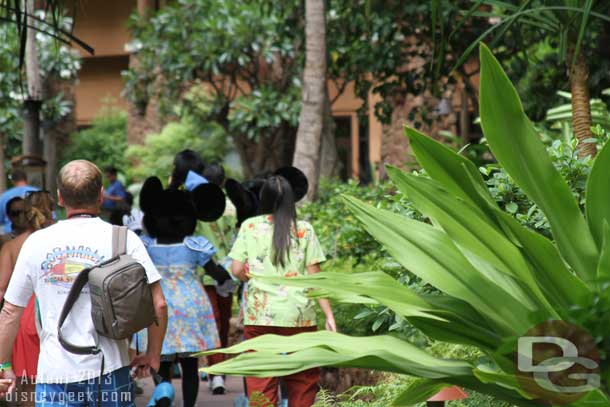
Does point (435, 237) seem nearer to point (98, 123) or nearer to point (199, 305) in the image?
point (199, 305)

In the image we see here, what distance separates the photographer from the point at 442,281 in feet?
11.5

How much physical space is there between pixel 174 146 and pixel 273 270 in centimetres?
1683

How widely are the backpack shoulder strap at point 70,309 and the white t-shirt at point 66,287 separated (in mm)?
26

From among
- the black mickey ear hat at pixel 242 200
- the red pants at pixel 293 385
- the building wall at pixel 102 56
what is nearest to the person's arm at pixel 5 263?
the red pants at pixel 293 385

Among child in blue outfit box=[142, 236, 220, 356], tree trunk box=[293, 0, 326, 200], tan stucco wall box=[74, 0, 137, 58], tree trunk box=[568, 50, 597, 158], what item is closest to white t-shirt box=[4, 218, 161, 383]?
child in blue outfit box=[142, 236, 220, 356]

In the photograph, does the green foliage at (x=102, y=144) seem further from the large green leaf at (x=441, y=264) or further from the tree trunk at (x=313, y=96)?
the large green leaf at (x=441, y=264)

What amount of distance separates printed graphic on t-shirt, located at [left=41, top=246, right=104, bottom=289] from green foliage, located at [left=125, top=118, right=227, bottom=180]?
1792 cm

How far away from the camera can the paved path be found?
9015 millimetres

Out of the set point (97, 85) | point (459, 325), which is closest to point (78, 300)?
point (459, 325)

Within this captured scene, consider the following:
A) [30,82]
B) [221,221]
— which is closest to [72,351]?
[221,221]

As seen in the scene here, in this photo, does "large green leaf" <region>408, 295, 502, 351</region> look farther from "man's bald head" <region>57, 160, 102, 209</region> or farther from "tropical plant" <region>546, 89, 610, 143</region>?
"tropical plant" <region>546, 89, 610, 143</region>

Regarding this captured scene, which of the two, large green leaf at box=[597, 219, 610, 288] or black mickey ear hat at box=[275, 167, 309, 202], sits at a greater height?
black mickey ear hat at box=[275, 167, 309, 202]

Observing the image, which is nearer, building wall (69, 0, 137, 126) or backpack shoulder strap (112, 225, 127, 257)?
backpack shoulder strap (112, 225, 127, 257)

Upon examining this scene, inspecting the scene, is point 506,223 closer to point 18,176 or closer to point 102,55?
point 18,176
